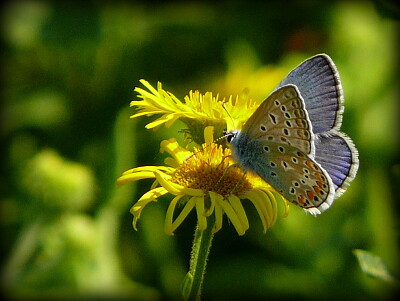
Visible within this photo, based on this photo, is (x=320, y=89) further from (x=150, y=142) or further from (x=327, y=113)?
(x=150, y=142)

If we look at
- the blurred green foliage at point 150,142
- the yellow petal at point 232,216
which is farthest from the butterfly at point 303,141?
the blurred green foliage at point 150,142

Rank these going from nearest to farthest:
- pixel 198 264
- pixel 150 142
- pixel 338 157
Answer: pixel 198 264 → pixel 338 157 → pixel 150 142

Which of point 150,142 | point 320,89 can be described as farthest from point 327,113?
point 150,142

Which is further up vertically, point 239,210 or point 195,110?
point 195,110

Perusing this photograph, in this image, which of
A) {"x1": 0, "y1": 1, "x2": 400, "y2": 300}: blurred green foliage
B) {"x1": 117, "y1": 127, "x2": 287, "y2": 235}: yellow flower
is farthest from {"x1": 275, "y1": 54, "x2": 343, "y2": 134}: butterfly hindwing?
{"x1": 0, "y1": 1, "x2": 400, "y2": 300}: blurred green foliage

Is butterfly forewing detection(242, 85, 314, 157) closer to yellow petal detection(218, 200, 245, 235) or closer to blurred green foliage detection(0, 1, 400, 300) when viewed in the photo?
yellow petal detection(218, 200, 245, 235)
